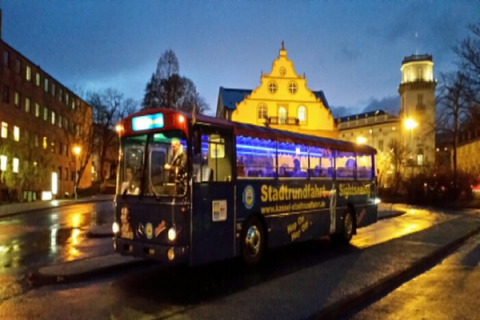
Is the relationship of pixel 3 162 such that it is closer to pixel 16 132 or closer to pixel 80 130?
pixel 16 132

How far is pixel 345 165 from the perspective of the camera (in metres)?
15.0

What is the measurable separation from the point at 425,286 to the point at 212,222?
4.28 m

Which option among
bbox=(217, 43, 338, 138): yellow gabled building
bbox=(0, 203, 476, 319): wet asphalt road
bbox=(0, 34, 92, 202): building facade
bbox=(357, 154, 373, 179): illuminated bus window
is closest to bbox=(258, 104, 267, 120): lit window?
bbox=(217, 43, 338, 138): yellow gabled building

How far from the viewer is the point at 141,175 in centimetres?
952

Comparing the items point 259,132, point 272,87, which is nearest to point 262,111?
point 272,87

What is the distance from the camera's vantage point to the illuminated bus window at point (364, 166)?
15.9 m

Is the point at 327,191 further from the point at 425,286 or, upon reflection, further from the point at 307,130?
the point at 307,130

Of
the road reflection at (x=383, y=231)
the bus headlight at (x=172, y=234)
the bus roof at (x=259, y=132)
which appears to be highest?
the bus roof at (x=259, y=132)

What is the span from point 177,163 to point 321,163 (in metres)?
5.77

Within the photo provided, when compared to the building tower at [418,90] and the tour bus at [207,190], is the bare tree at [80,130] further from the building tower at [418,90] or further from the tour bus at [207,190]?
the building tower at [418,90]

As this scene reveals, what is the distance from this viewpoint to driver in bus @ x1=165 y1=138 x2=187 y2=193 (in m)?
8.99

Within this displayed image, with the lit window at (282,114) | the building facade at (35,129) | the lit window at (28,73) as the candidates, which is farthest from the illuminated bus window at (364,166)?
the lit window at (282,114)

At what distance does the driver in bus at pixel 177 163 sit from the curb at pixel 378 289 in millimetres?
3526

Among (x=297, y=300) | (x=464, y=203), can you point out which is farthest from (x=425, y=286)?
(x=464, y=203)
